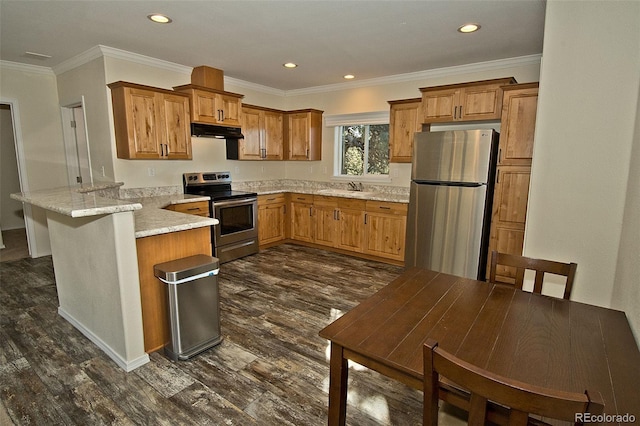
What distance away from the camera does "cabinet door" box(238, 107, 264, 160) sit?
5080 mm

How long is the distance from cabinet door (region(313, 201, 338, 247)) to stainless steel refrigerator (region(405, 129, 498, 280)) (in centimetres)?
139

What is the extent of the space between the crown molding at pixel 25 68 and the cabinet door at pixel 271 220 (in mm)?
3305

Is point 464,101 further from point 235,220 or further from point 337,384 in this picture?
point 337,384

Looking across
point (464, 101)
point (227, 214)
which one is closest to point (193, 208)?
point (227, 214)

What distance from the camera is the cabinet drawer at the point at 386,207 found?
437cm

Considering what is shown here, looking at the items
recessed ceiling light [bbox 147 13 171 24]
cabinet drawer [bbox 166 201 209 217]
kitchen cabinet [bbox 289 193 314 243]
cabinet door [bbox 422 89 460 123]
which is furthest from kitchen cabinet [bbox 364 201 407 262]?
recessed ceiling light [bbox 147 13 171 24]

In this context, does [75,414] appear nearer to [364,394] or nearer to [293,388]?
[293,388]

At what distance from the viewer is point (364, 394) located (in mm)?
2057

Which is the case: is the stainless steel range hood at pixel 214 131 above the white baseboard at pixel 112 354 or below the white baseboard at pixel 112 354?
above

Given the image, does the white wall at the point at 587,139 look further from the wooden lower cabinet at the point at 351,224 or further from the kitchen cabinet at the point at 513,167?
the wooden lower cabinet at the point at 351,224

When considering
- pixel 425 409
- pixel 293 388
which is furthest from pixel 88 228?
pixel 425 409

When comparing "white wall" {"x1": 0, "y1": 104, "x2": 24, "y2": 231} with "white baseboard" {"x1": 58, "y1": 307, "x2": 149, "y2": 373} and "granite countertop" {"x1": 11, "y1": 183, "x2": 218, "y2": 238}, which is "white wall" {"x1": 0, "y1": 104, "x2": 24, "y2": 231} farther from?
"white baseboard" {"x1": 58, "y1": 307, "x2": 149, "y2": 373}

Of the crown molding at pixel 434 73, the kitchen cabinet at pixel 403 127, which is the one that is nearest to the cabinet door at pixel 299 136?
the crown molding at pixel 434 73

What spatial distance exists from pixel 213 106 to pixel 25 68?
2446mm
